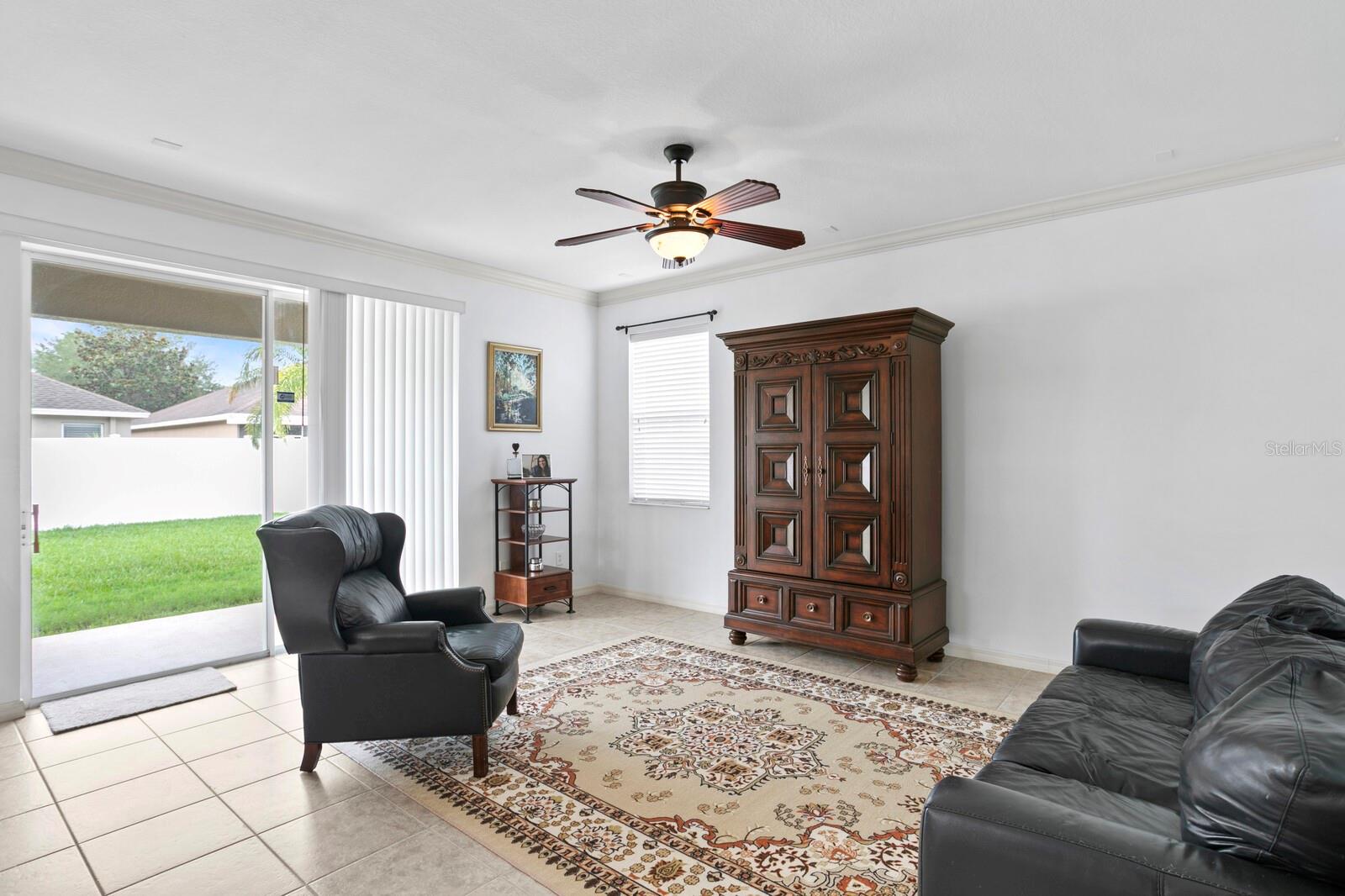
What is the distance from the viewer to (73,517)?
384 centimetres

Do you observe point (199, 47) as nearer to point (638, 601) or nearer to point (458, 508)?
point (458, 508)

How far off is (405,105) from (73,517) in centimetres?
296

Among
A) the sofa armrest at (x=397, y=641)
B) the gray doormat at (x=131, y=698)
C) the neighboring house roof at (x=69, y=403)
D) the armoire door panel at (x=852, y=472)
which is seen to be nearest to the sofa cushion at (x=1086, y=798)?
the sofa armrest at (x=397, y=641)

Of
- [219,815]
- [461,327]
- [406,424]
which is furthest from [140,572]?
[461,327]

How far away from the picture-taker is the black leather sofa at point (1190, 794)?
45.6 inches

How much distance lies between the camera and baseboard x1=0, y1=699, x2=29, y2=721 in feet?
11.4

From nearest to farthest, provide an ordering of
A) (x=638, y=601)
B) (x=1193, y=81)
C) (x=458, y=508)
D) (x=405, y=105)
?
(x=1193, y=81)
(x=405, y=105)
(x=458, y=508)
(x=638, y=601)

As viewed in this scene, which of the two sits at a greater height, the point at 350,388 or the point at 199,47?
the point at 199,47

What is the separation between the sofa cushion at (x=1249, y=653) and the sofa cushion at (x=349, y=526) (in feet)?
10.0

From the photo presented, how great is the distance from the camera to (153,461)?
413 cm

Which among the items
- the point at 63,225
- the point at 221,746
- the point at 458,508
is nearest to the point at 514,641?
the point at 221,746

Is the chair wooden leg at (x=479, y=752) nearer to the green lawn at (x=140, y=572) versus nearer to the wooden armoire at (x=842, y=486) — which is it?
the wooden armoire at (x=842, y=486)

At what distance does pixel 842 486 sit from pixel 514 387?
2.95m

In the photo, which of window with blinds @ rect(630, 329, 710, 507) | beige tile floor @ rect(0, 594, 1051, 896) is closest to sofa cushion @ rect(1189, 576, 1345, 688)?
beige tile floor @ rect(0, 594, 1051, 896)
